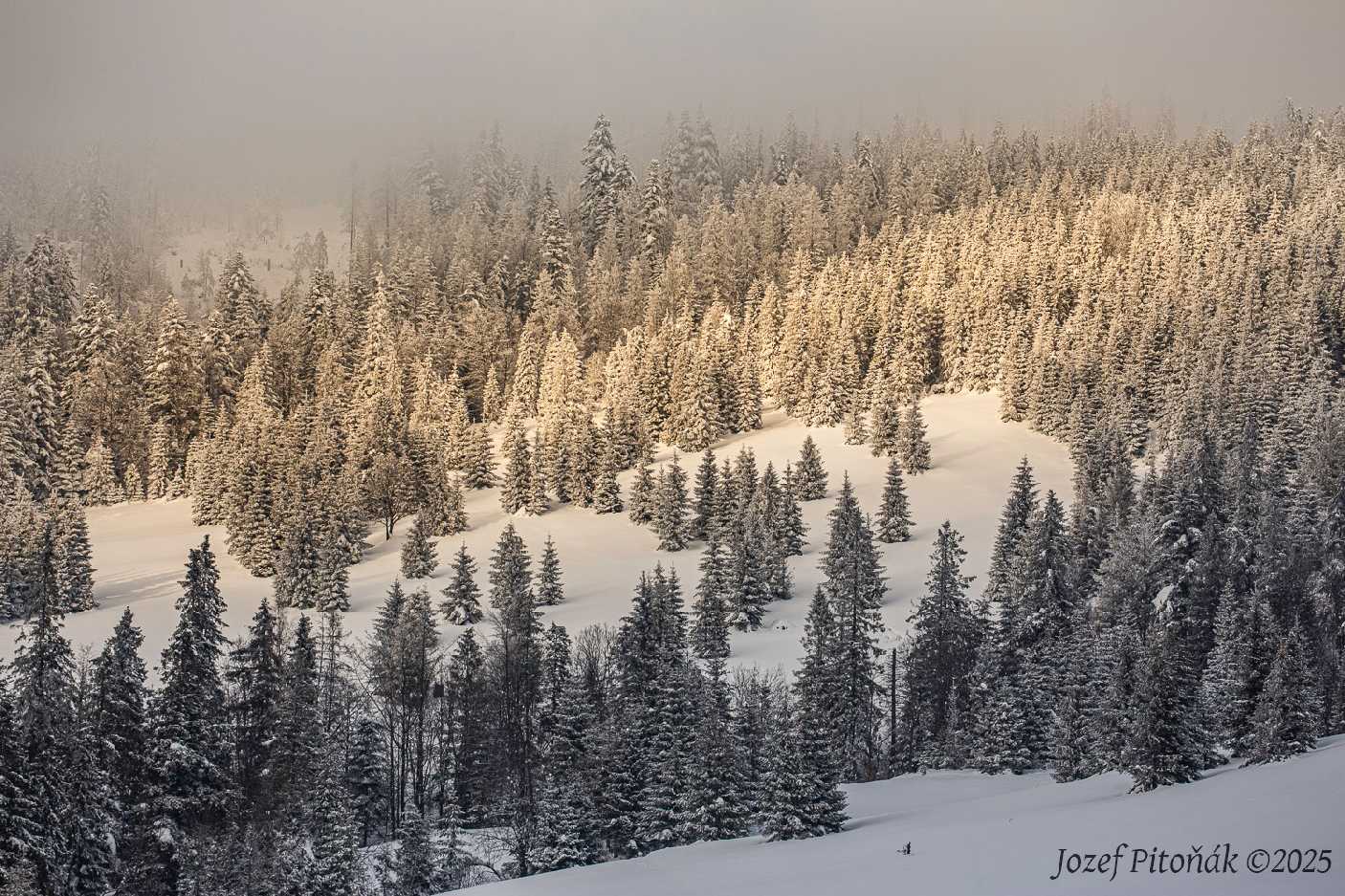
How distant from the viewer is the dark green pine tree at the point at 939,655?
60625mm

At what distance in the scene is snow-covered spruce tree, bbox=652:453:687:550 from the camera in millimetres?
88062

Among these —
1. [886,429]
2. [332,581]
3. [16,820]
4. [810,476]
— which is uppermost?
[16,820]

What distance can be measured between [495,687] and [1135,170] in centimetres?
14210

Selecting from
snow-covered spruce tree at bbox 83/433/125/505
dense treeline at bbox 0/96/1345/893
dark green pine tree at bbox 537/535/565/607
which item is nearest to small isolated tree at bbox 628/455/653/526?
dense treeline at bbox 0/96/1345/893

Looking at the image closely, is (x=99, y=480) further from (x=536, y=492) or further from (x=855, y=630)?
(x=855, y=630)

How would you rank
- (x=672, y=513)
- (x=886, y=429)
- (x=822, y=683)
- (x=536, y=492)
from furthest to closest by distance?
(x=886, y=429), (x=536, y=492), (x=672, y=513), (x=822, y=683)

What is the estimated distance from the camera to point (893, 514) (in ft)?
282

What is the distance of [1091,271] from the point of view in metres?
124

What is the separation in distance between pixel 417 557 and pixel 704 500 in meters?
23.0

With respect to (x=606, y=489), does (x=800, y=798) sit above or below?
above

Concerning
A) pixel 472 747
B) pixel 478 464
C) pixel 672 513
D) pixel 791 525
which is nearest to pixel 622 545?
pixel 672 513

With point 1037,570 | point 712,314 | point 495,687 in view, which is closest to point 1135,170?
point 712,314

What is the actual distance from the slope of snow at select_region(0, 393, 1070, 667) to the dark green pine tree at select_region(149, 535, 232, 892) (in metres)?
28.9

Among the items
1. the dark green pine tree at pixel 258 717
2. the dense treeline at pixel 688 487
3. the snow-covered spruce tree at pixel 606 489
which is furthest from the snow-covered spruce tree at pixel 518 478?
the dark green pine tree at pixel 258 717
